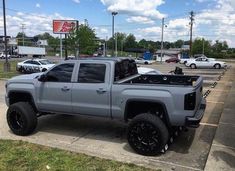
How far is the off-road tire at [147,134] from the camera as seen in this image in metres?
6.05

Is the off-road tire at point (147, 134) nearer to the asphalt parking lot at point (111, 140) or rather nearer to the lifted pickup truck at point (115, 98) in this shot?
the lifted pickup truck at point (115, 98)

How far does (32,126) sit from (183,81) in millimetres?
3589

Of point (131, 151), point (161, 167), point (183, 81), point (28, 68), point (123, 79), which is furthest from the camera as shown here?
point (28, 68)

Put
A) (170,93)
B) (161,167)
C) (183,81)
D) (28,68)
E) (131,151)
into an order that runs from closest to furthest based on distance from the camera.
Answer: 1. (161,167)
2. (170,93)
3. (131,151)
4. (183,81)
5. (28,68)

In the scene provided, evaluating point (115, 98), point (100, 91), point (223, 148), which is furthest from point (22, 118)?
point (223, 148)

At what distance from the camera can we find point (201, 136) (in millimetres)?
7500

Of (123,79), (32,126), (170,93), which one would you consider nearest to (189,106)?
(170,93)

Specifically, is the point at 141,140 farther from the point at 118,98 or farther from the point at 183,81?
the point at 183,81

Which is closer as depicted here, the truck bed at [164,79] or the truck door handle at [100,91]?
the truck door handle at [100,91]

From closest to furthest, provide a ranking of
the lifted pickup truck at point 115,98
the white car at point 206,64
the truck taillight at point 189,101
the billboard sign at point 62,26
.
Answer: the truck taillight at point 189,101 → the lifted pickup truck at point 115,98 → the white car at point 206,64 → the billboard sign at point 62,26

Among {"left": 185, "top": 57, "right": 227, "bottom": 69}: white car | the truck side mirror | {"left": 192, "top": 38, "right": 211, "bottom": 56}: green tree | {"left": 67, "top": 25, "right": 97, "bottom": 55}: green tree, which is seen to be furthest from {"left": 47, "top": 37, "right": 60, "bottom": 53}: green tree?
the truck side mirror

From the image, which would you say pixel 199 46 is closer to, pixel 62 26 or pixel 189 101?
pixel 62 26

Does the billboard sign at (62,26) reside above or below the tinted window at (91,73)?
above

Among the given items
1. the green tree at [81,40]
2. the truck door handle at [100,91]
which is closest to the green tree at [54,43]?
the green tree at [81,40]
